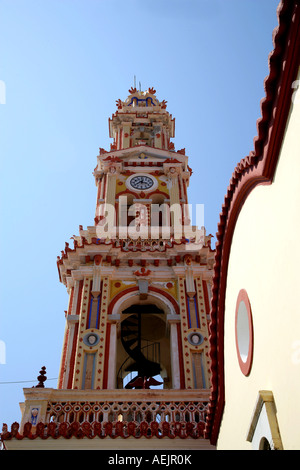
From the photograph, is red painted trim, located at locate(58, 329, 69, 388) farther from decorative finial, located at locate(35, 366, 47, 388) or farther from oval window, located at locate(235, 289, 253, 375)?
oval window, located at locate(235, 289, 253, 375)

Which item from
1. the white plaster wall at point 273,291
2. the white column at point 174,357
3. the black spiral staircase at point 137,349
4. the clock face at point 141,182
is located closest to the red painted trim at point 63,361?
the black spiral staircase at point 137,349

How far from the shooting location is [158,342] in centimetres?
1766

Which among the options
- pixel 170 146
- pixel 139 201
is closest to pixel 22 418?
pixel 139 201

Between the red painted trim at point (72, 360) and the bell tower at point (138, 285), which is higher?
the bell tower at point (138, 285)

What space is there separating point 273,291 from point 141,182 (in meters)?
15.3

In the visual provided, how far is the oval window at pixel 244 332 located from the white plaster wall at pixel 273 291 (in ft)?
0.48

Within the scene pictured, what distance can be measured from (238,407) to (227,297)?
6.00ft

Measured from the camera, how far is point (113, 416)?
12055 millimetres

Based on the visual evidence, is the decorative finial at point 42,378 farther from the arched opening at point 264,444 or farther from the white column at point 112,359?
the arched opening at point 264,444

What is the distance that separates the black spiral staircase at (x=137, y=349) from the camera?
15.6 m

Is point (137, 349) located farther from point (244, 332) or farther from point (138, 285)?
point (244, 332)

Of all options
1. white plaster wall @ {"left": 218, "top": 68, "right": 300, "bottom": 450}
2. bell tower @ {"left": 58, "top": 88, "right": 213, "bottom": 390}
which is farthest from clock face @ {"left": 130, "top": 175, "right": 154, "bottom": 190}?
white plaster wall @ {"left": 218, "top": 68, "right": 300, "bottom": 450}

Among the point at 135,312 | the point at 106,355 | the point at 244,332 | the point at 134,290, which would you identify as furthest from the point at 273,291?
the point at 135,312

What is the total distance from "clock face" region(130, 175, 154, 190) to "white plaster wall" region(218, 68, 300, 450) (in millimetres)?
12953
